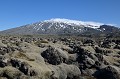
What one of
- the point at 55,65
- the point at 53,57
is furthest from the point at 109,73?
the point at 53,57

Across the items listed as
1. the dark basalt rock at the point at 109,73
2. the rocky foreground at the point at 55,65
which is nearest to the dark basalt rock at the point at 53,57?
the rocky foreground at the point at 55,65

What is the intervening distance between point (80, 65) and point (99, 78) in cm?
476

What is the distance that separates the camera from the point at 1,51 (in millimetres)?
48438

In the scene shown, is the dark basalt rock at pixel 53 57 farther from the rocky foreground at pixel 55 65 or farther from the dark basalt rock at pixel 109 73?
the dark basalt rock at pixel 109 73

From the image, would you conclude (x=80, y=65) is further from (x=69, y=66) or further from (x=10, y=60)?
(x=10, y=60)

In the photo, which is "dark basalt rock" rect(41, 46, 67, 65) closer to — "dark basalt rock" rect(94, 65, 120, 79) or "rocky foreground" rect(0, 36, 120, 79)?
"rocky foreground" rect(0, 36, 120, 79)

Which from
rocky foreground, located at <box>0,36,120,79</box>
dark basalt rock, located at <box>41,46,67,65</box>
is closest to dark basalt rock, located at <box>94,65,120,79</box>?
rocky foreground, located at <box>0,36,120,79</box>

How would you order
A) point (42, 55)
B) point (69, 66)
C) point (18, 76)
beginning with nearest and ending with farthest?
point (18, 76)
point (69, 66)
point (42, 55)

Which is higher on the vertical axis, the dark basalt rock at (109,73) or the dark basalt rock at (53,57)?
the dark basalt rock at (53,57)

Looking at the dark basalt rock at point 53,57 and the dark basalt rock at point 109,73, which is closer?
the dark basalt rock at point 109,73

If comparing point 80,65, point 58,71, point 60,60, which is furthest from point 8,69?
point 80,65

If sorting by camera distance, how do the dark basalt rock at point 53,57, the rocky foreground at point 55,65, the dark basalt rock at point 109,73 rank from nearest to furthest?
1. the rocky foreground at point 55,65
2. the dark basalt rock at point 109,73
3. the dark basalt rock at point 53,57

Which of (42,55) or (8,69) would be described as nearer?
(8,69)

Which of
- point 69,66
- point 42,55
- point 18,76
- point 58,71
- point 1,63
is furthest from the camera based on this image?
point 42,55
